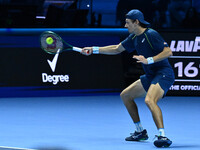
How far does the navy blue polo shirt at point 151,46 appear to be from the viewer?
693 centimetres

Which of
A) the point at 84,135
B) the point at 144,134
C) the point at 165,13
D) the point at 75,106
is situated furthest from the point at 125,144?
the point at 165,13

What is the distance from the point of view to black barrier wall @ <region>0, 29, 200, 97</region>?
37.2ft

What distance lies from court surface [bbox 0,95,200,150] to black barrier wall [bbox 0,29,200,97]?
0.68 ft

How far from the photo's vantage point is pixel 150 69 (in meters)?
7.19

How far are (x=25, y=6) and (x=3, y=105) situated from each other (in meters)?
2.23

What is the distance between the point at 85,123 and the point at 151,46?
2.39 m

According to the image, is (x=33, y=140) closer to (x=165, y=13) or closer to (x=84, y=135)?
(x=84, y=135)

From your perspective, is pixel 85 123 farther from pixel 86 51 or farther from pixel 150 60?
pixel 150 60

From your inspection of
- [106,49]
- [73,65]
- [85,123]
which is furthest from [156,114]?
[73,65]

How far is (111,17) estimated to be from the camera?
11703 mm

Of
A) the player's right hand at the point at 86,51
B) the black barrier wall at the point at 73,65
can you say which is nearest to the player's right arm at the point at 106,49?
the player's right hand at the point at 86,51

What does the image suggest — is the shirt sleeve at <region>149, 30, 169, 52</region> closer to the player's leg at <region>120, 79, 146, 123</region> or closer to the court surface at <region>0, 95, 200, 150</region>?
the player's leg at <region>120, 79, 146, 123</region>

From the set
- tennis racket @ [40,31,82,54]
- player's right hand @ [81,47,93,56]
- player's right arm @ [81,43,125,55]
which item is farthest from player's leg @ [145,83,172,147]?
tennis racket @ [40,31,82,54]

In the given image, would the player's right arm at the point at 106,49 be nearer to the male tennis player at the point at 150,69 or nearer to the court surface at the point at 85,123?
the male tennis player at the point at 150,69
